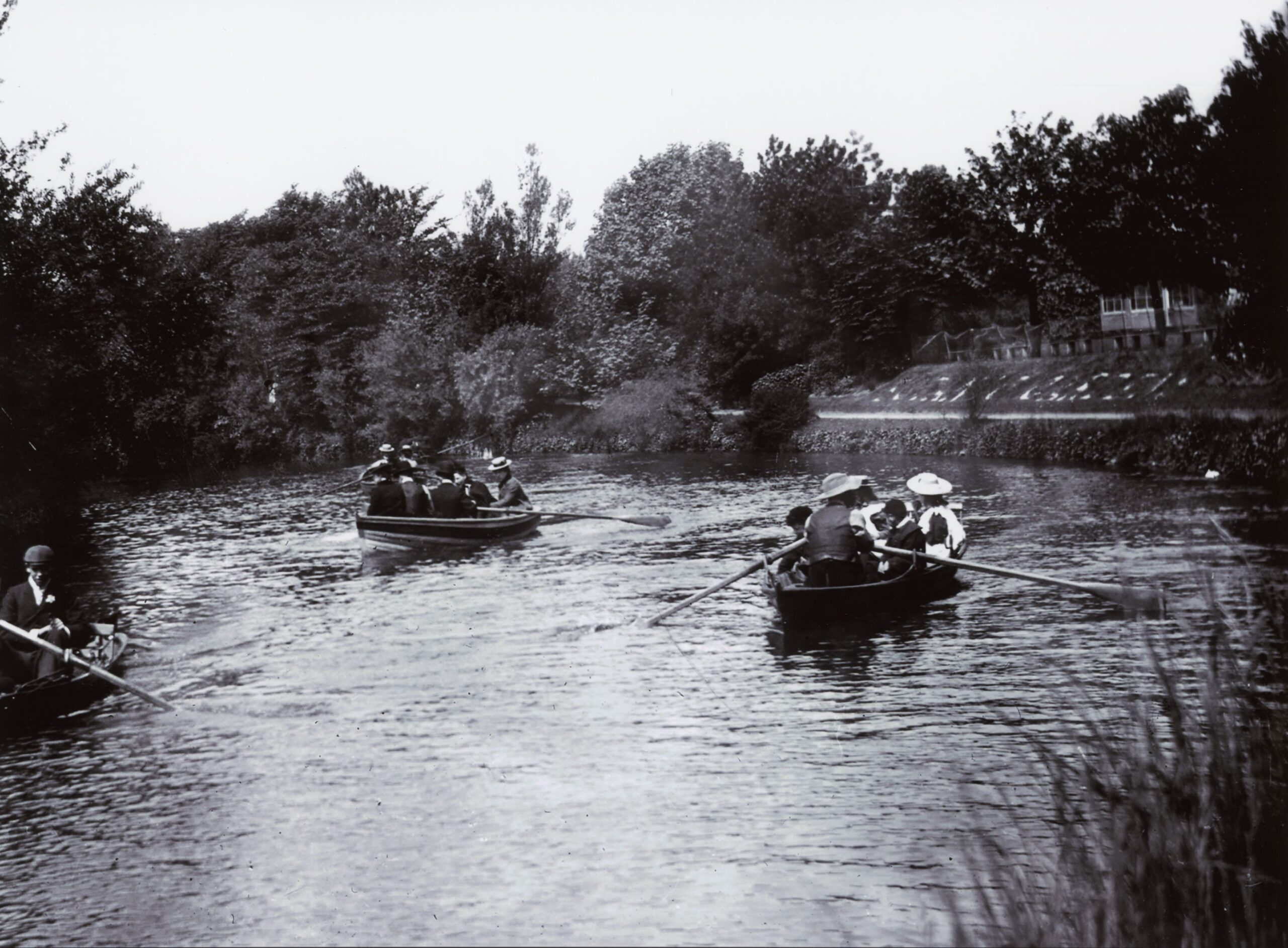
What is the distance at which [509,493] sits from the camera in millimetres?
28000

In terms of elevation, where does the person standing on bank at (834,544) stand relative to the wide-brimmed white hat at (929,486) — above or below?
below

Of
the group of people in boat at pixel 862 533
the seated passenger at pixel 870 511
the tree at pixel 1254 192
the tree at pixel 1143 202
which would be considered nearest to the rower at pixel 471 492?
the seated passenger at pixel 870 511

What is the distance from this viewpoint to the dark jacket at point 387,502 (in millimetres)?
27000

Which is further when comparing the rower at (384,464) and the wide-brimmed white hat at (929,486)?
the rower at (384,464)

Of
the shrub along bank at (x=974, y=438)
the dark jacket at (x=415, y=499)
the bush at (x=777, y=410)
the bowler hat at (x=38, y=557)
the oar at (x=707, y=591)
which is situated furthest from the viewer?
the bush at (x=777, y=410)

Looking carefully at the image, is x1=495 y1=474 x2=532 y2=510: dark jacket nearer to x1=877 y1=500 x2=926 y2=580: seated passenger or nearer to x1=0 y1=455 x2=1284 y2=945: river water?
x1=0 y1=455 x2=1284 y2=945: river water

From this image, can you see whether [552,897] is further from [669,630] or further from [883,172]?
[883,172]

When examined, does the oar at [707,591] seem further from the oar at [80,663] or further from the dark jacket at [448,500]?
the dark jacket at [448,500]

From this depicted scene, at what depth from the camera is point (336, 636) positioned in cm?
1880

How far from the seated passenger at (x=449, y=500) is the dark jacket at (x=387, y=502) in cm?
69

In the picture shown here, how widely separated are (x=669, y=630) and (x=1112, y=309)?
46846 millimetres

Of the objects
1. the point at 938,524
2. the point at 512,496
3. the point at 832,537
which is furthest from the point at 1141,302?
the point at 832,537

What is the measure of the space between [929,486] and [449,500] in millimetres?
12045

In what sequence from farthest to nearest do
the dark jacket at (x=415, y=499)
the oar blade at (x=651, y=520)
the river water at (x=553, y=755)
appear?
the oar blade at (x=651, y=520) < the dark jacket at (x=415, y=499) < the river water at (x=553, y=755)
